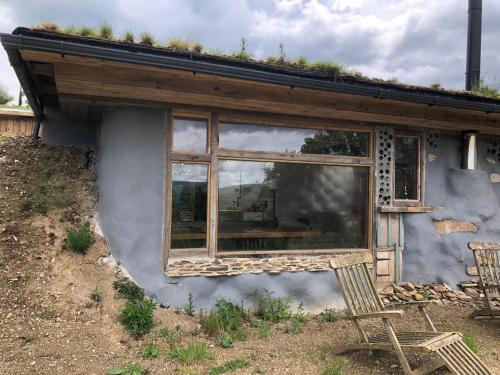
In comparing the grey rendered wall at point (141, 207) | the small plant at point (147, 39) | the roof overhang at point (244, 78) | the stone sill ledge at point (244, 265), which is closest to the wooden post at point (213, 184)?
the stone sill ledge at point (244, 265)

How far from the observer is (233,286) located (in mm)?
5340

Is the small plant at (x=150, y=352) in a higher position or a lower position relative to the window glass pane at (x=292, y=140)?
lower

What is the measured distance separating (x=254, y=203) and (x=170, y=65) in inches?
92.8

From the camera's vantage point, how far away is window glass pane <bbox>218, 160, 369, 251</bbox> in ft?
18.4

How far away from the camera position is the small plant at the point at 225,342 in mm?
4367

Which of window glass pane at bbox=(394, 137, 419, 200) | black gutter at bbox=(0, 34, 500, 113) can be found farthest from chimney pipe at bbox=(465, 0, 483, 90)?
black gutter at bbox=(0, 34, 500, 113)

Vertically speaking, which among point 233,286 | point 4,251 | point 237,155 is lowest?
point 233,286

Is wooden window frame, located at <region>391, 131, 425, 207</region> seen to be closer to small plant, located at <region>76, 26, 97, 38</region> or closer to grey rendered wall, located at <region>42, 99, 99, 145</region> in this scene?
small plant, located at <region>76, 26, 97, 38</region>

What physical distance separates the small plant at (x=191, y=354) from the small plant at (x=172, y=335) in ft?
0.62

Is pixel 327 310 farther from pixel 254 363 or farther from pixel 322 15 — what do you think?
pixel 322 15

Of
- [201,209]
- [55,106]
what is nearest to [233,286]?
[201,209]

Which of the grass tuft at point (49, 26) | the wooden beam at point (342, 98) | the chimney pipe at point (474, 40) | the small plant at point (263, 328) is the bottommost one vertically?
the small plant at point (263, 328)

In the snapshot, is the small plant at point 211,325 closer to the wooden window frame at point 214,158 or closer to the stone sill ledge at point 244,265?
the stone sill ledge at point 244,265

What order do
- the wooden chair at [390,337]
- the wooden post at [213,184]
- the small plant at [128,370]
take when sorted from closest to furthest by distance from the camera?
the wooden chair at [390,337] → the small plant at [128,370] → the wooden post at [213,184]
